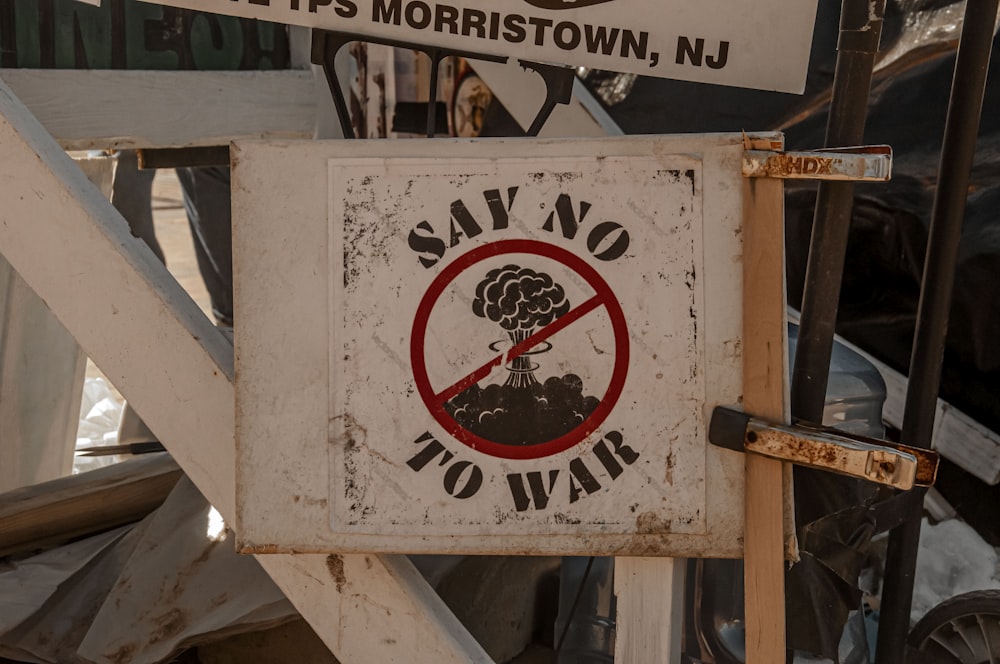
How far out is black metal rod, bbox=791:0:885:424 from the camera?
148 cm

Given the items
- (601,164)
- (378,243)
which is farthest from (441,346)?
(601,164)

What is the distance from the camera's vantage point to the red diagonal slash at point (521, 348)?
4.28 ft

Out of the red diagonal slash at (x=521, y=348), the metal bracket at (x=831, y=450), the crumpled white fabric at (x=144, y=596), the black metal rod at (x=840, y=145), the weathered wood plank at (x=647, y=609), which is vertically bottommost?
the crumpled white fabric at (x=144, y=596)

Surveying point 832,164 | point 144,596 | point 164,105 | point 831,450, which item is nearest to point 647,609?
point 831,450

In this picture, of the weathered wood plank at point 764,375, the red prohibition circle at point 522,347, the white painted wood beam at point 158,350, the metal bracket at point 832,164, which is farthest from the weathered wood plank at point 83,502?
the metal bracket at point 832,164

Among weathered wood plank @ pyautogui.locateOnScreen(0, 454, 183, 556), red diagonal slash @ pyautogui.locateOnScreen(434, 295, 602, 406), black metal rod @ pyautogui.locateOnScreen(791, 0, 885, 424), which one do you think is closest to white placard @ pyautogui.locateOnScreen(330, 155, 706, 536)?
red diagonal slash @ pyautogui.locateOnScreen(434, 295, 602, 406)

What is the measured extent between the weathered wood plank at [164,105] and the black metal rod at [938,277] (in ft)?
5.66

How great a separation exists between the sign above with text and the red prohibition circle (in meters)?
0.41

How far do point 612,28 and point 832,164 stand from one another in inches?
17.9

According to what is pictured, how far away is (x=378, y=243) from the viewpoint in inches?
52.2

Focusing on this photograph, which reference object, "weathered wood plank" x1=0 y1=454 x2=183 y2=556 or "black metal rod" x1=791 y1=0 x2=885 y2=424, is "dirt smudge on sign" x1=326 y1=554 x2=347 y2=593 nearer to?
"black metal rod" x1=791 y1=0 x2=885 y2=424

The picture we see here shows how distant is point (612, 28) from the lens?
1549mm

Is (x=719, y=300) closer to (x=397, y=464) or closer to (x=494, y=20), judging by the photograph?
(x=397, y=464)

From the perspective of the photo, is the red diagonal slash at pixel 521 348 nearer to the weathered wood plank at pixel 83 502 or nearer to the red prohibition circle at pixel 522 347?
the red prohibition circle at pixel 522 347
